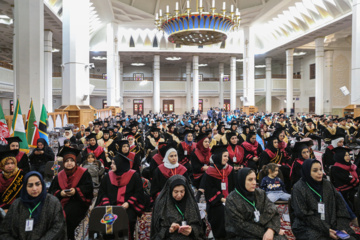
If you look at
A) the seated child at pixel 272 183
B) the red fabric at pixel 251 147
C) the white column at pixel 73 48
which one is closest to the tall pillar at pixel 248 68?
the white column at pixel 73 48

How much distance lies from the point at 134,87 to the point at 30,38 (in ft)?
76.6

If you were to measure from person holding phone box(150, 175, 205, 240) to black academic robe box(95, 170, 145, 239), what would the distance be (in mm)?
594

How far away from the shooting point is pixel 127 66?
3659 centimetres

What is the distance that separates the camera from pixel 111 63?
24.9 meters

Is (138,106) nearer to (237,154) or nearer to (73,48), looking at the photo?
(73,48)

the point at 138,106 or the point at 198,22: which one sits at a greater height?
the point at 198,22

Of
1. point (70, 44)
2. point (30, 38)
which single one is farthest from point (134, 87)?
point (30, 38)

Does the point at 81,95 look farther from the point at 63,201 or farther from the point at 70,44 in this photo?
the point at 63,201

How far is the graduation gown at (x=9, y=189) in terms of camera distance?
3.75 meters

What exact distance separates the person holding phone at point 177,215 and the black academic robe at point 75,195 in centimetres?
122

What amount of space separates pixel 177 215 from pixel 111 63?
23.6 m

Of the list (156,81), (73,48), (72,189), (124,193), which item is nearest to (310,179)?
(124,193)

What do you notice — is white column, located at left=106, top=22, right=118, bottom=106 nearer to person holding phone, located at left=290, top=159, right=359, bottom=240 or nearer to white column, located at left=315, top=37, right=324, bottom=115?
white column, located at left=315, top=37, right=324, bottom=115

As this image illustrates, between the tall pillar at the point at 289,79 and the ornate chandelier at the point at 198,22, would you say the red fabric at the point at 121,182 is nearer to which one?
the ornate chandelier at the point at 198,22
